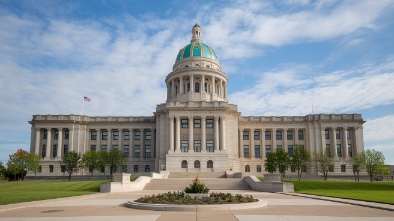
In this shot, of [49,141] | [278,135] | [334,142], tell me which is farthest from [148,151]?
[334,142]

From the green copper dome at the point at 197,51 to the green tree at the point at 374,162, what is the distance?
4678 cm

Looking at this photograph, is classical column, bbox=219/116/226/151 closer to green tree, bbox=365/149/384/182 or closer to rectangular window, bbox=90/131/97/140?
green tree, bbox=365/149/384/182

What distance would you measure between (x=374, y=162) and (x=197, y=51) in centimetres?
5120

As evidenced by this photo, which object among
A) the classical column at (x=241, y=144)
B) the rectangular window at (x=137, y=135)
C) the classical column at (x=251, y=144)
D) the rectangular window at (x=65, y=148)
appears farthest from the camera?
the rectangular window at (x=137, y=135)

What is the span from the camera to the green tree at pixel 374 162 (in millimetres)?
68938

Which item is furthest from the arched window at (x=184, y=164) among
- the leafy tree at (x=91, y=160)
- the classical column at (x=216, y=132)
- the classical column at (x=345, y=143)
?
the classical column at (x=345, y=143)

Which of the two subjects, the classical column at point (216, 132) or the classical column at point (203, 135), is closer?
the classical column at point (216, 132)

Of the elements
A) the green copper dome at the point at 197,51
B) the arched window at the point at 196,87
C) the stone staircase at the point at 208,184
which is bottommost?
the stone staircase at the point at 208,184

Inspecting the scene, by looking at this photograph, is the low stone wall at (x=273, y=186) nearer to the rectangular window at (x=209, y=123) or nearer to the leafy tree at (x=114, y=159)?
the rectangular window at (x=209, y=123)

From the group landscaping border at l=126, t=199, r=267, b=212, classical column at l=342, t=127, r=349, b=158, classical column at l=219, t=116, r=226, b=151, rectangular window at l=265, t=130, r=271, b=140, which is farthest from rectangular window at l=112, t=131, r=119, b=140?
landscaping border at l=126, t=199, r=267, b=212

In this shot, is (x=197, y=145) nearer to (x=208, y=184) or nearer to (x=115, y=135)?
(x=115, y=135)

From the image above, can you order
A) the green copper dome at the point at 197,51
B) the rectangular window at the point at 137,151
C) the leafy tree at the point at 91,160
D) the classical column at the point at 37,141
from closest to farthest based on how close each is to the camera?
1. the leafy tree at the point at 91,160
2. the classical column at the point at 37,141
3. the rectangular window at the point at 137,151
4. the green copper dome at the point at 197,51

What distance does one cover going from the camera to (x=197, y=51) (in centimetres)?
9450

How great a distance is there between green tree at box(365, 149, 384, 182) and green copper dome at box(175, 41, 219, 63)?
46.8 m
